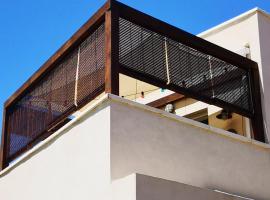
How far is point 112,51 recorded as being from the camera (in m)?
8.39

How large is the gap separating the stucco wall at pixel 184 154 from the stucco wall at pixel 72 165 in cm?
21

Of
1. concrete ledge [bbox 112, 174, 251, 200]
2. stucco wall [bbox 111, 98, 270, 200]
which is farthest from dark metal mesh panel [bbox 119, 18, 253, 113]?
concrete ledge [bbox 112, 174, 251, 200]

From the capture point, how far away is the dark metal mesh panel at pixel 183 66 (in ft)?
28.9

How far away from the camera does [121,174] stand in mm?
7664

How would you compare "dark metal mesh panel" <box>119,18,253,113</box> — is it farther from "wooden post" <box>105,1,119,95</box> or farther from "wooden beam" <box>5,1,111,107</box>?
"wooden beam" <box>5,1,111,107</box>

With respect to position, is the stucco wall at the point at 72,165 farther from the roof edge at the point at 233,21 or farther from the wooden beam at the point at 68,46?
the roof edge at the point at 233,21

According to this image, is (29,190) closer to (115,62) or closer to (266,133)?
(115,62)

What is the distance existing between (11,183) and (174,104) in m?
3.85

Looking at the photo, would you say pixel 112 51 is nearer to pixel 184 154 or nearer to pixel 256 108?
pixel 184 154

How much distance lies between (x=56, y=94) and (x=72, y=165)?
1993 mm

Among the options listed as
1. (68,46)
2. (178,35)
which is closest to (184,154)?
(178,35)

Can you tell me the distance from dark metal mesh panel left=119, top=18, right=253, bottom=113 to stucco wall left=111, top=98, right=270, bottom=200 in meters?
0.82

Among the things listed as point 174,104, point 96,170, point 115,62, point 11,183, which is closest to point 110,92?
point 115,62

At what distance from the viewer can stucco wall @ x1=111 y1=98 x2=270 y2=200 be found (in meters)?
7.90
